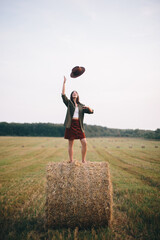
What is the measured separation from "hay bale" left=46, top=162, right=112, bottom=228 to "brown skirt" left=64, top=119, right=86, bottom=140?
1039 millimetres

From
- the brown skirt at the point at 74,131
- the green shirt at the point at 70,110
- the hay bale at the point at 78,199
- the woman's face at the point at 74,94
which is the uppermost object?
the woman's face at the point at 74,94

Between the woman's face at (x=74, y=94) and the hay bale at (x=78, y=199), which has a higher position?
the woman's face at (x=74, y=94)

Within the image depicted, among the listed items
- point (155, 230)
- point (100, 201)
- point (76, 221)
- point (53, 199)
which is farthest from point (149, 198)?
point (53, 199)

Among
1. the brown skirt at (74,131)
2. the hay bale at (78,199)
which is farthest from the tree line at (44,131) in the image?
the hay bale at (78,199)

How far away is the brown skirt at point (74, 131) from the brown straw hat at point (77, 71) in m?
1.49

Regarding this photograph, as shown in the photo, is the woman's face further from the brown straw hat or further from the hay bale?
the hay bale

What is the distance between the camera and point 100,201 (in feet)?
12.4

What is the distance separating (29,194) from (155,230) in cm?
417

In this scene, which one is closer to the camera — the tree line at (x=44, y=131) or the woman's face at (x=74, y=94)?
the woman's face at (x=74, y=94)

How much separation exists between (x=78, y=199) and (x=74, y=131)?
6.13 ft

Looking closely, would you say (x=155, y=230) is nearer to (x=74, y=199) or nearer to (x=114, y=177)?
(x=74, y=199)

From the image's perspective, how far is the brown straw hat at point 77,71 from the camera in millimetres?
4851

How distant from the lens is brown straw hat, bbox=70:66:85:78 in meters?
4.85

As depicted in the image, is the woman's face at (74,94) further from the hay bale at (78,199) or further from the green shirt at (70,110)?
the hay bale at (78,199)
